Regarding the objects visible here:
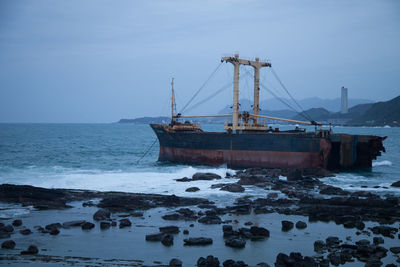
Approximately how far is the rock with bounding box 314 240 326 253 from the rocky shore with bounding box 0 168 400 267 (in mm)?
29

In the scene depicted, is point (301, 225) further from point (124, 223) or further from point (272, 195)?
point (124, 223)

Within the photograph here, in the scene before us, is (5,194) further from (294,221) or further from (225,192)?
(294,221)

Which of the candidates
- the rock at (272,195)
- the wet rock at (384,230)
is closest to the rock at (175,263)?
the wet rock at (384,230)

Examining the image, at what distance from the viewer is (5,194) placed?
19625 millimetres

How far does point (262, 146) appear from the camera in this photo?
30500mm

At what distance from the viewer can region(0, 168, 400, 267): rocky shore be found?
442 inches

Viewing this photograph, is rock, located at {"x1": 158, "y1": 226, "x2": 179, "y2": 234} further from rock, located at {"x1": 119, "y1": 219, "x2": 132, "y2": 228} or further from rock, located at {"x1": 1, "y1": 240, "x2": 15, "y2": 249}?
rock, located at {"x1": 1, "y1": 240, "x2": 15, "y2": 249}

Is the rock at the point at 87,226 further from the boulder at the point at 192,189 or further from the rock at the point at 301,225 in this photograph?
the boulder at the point at 192,189

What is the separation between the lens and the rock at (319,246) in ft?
38.7

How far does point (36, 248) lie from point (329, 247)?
28.6 ft

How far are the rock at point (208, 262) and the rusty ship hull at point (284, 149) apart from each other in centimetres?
1992

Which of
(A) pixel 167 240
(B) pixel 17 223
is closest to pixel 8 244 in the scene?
(B) pixel 17 223

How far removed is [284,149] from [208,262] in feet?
66.9

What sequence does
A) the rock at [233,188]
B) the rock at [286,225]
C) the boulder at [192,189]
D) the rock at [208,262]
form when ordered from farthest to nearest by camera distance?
the boulder at [192,189]
the rock at [233,188]
the rock at [286,225]
the rock at [208,262]
